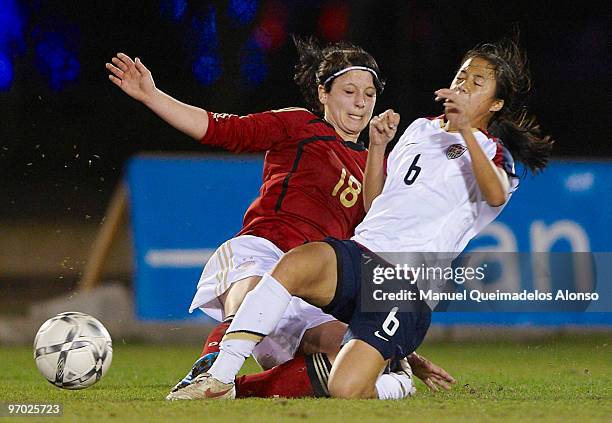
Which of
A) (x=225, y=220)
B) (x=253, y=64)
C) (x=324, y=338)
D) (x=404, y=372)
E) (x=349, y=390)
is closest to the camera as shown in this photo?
(x=349, y=390)

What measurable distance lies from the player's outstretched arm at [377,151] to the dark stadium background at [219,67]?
227 inches

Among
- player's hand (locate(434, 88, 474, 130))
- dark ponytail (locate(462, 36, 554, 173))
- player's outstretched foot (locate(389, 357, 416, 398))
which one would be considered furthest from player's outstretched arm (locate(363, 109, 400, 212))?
player's outstretched foot (locate(389, 357, 416, 398))

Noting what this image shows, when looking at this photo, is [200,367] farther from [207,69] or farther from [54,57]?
[54,57]

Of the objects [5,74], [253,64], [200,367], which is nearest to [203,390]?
[200,367]

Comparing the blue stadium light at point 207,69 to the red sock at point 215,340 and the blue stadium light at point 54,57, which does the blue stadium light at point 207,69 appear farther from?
the red sock at point 215,340

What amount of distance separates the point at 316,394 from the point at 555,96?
10.1 m

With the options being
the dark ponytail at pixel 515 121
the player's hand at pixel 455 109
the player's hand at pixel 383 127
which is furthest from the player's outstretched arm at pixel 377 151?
the dark ponytail at pixel 515 121

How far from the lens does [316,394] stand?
16.0ft

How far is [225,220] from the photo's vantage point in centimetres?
933

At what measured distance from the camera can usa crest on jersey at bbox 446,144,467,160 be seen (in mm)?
5047

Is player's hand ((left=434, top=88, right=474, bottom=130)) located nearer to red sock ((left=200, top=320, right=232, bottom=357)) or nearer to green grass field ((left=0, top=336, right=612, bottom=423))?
green grass field ((left=0, top=336, right=612, bottom=423))

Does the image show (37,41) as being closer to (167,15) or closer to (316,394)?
(167,15)

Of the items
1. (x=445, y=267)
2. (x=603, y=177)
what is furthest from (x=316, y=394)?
(x=603, y=177)

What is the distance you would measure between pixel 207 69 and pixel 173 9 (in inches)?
59.9
